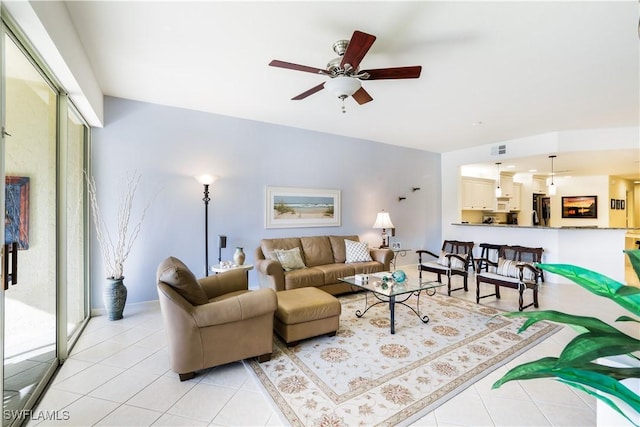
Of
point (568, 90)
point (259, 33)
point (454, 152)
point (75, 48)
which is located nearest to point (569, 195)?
point (454, 152)

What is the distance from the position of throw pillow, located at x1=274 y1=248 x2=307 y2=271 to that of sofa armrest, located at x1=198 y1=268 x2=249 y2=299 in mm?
915

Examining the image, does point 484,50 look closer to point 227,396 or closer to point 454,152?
point 227,396

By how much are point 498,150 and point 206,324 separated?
6225 mm

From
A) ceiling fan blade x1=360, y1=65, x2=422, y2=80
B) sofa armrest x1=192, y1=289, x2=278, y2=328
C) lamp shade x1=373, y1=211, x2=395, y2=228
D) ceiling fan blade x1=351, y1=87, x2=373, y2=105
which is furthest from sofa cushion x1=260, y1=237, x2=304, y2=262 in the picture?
ceiling fan blade x1=360, y1=65, x2=422, y2=80

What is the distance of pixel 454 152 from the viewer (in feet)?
22.6

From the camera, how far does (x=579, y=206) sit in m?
8.62

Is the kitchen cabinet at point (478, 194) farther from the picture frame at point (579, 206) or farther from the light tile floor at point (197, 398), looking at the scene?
the light tile floor at point (197, 398)

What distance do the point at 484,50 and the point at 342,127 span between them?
8.87 feet

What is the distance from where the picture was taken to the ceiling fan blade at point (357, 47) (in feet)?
6.21

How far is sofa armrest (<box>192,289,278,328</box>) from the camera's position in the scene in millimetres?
2254

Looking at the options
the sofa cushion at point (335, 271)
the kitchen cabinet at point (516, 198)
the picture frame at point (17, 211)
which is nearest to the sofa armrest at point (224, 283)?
the sofa cushion at point (335, 271)

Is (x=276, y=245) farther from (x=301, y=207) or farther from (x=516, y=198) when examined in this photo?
(x=516, y=198)

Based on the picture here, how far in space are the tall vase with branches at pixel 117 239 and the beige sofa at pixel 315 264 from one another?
1655mm

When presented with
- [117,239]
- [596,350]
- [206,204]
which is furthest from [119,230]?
[596,350]
